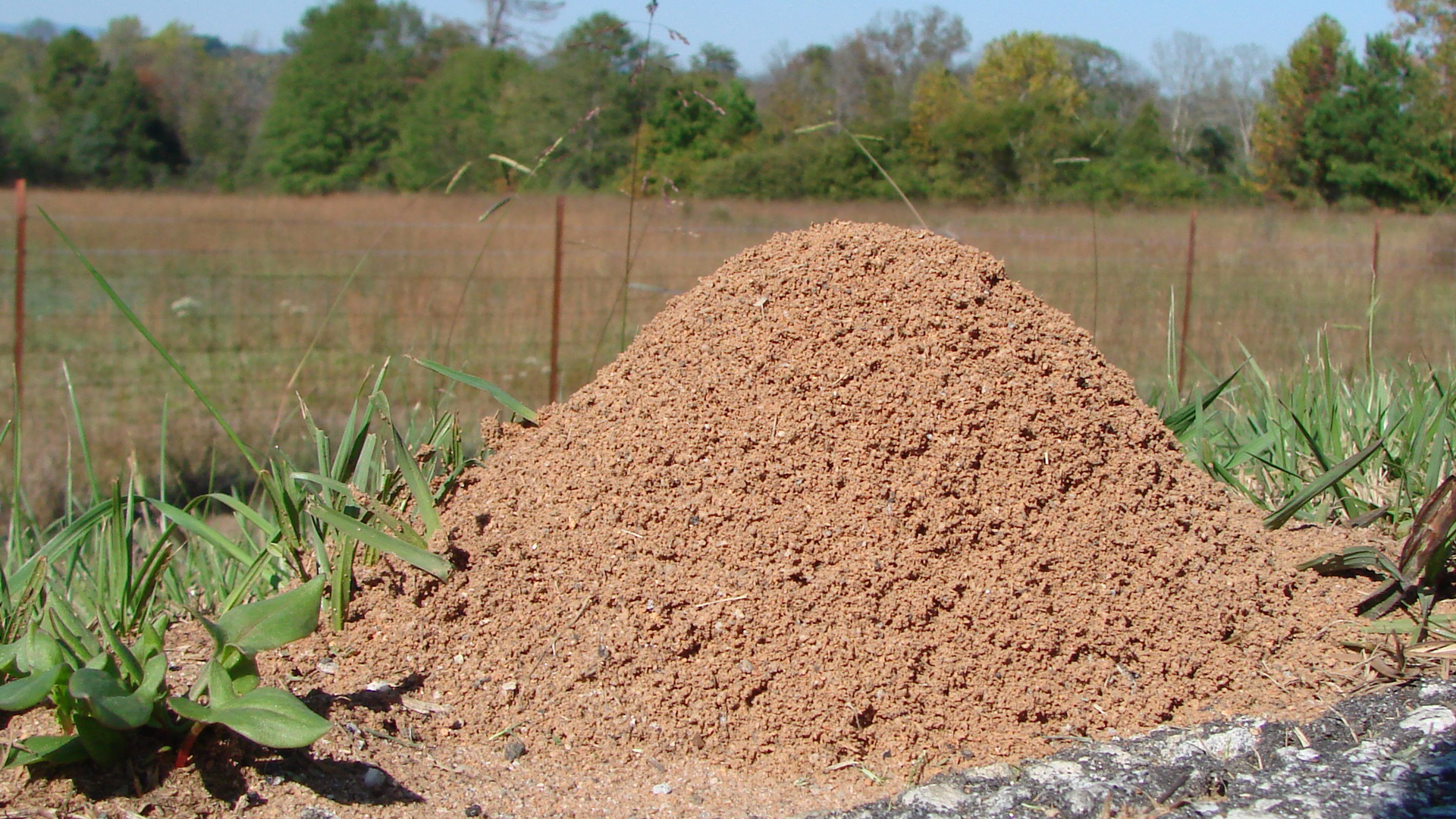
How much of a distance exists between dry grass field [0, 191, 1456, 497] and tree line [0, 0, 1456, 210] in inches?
23.2

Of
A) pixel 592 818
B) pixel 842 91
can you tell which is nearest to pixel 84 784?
pixel 592 818

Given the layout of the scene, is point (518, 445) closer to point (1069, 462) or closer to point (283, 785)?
point (283, 785)

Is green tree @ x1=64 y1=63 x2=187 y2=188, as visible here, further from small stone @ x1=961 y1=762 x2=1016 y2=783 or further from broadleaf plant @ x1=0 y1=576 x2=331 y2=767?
small stone @ x1=961 y1=762 x2=1016 y2=783

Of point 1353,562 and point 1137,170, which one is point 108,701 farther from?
point 1137,170

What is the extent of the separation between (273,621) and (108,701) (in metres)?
0.22

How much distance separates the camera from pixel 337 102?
20797 millimetres

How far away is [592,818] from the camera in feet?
4.85

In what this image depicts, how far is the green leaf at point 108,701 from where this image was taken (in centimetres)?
130

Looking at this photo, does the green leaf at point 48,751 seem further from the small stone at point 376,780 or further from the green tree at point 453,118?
the green tree at point 453,118

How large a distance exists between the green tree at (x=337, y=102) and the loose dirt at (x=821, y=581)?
17247 mm

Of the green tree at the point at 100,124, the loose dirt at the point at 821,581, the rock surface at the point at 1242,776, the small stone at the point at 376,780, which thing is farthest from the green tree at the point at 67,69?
the rock surface at the point at 1242,776

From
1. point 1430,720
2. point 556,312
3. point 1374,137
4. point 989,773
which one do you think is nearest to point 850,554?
point 989,773

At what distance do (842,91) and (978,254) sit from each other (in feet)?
74.2

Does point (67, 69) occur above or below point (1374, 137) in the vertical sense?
above
